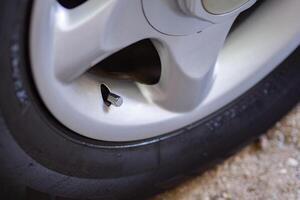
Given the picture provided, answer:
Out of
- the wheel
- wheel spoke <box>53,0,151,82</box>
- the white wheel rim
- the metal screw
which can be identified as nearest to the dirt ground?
the wheel

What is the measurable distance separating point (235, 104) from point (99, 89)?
1.10 feet

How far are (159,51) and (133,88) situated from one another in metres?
0.09

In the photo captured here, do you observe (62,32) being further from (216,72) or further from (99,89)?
(216,72)

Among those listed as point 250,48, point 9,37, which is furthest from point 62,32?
point 250,48

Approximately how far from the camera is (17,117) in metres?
0.94

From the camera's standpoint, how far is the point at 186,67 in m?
1.09

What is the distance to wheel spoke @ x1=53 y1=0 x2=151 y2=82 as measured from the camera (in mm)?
924

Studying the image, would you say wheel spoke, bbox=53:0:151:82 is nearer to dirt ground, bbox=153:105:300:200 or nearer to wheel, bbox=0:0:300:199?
wheel, bbox=0:0:300:199

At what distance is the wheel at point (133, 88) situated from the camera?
3.03 ft

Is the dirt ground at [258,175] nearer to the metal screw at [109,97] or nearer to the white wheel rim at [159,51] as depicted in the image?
the white wheel rim at [159,51]

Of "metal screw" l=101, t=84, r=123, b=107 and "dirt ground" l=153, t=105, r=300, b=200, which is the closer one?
"metal screw" l=101, t=84, r=123, b=107

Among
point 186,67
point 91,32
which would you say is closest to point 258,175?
point 186,67

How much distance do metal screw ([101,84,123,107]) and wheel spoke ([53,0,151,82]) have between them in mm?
80

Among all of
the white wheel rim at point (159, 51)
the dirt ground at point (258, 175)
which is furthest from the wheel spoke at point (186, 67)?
the dirt ground at point (258, 175)
